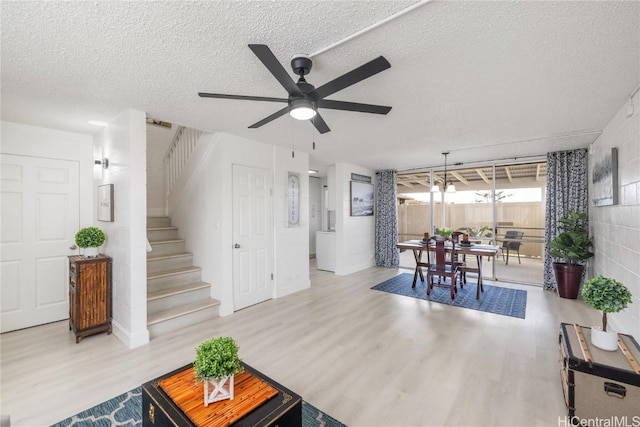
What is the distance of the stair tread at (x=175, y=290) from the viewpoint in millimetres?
3230

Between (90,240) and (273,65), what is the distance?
2942 mm

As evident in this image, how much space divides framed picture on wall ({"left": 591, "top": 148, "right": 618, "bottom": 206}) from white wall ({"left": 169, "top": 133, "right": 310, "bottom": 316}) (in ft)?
12.8

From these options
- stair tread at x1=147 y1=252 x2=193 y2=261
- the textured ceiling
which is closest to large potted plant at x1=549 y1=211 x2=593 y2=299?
the textured ceiling

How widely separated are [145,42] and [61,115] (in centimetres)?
205

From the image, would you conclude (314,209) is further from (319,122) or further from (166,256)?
(319,122)

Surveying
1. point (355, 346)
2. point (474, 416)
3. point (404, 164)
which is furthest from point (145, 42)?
point (404, 164)

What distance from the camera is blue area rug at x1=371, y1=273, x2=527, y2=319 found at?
12.5ft

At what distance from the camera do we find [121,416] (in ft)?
5.93

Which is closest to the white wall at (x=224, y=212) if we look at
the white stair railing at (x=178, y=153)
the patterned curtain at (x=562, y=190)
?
the white stair railing at (x=178, y=153)

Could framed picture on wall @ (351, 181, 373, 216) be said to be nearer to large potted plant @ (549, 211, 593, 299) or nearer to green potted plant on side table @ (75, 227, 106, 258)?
large potted plant @ (549, 211, 593, 299)

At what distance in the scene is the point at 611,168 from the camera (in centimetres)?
295

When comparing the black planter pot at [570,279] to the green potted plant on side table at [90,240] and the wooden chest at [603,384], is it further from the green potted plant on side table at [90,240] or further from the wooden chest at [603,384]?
the green potted plant on side table at [90,240]

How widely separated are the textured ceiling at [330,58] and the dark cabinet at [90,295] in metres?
1.60

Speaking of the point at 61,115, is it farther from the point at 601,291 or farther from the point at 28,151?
the point at 601,291
